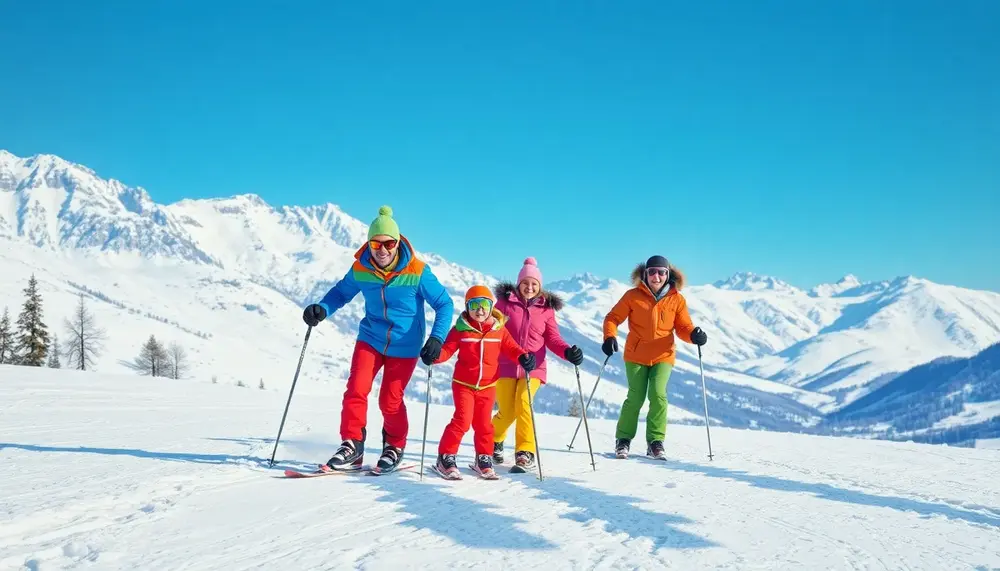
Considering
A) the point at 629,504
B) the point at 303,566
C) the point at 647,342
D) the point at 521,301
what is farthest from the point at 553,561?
the point at 647,342

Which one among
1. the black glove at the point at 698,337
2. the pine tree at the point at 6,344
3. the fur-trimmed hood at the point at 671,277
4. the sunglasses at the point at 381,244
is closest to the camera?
the sunglasses at the point at 381,244

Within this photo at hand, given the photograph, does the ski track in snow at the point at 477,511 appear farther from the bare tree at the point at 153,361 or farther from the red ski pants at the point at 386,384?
the bare tree at the point at 153,361

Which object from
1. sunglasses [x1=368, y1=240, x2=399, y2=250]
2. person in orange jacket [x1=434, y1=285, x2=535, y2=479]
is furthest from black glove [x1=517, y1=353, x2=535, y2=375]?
sunglasses [x1=368, y1=240, x2=399, y2=250]

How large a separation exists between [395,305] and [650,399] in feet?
12.5

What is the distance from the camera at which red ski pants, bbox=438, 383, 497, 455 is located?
21.1 ft

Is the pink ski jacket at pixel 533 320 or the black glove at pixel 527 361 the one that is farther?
the pink ski jacket at pixel 533 320

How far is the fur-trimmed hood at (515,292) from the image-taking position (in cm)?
790

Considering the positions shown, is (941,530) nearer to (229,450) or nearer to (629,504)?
(629,504)

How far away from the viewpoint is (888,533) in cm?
440

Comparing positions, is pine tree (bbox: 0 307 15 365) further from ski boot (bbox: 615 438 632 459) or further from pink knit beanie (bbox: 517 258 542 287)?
ski boot (bbox: 615 438 632 459)

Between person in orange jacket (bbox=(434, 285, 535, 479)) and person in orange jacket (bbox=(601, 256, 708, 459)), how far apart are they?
1989 millimetres

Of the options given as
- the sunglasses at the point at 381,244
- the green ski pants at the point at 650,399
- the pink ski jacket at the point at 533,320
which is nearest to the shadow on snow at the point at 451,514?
the pink ski jacket at the point at 533,320

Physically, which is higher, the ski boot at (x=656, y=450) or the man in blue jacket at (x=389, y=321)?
the man in blue jacket at (x=389, y=321)

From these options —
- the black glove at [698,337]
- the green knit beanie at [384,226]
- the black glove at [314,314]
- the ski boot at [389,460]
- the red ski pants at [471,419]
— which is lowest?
the ski boot at [389,460]
